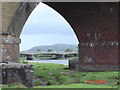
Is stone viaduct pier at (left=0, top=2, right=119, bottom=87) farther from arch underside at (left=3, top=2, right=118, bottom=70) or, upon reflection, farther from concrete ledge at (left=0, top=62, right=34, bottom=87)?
concrete ledge at (left=0, top=62, right=34, bottom=87)

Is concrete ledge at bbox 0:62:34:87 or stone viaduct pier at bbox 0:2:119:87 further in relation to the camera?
stone viaduct pier at bbox 0:2:119:87

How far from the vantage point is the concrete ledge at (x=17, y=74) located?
11.9 m

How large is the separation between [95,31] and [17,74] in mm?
13944

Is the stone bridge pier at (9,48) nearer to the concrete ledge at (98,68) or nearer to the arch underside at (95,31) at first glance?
the arch underside at (95,31)

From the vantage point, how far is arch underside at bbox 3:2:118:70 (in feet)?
78.6

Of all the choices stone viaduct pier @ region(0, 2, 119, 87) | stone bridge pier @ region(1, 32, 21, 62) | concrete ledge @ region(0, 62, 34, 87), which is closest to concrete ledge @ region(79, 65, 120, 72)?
stone viaduct pier @ region(0, 2, 119, 87)

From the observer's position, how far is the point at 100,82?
16.9 meters

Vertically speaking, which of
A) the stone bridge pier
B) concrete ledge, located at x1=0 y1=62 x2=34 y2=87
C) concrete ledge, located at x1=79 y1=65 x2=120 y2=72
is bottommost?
concrete ledge, located at x1=79 y1=65 x2=120 y2=72

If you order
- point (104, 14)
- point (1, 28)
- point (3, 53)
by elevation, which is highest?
point (104, 14)

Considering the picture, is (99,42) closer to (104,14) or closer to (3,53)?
(104,14)

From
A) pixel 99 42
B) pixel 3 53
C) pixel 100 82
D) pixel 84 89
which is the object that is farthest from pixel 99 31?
pixel 84 89

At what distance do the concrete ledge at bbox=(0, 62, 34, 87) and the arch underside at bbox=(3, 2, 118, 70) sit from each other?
1271 centimetres

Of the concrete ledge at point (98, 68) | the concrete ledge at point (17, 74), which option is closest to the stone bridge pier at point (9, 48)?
the concrete ledge at point (17, 74)

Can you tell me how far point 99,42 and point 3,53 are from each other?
1041 cm
